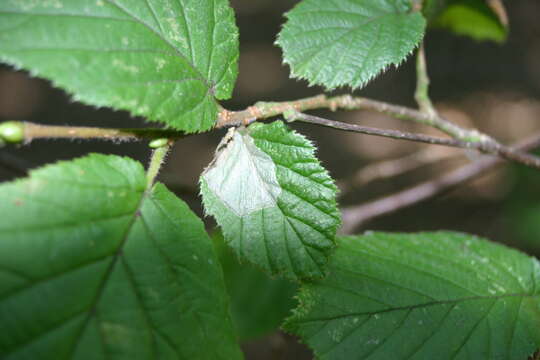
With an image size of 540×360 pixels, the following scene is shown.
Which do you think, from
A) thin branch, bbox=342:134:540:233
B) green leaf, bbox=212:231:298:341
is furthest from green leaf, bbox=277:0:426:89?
green leaf, bbox=212:231:298:341

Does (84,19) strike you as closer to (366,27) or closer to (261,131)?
(261,131)

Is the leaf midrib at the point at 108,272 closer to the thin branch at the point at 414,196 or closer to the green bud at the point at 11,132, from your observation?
the green bud at the point at 11,132

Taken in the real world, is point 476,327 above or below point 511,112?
below

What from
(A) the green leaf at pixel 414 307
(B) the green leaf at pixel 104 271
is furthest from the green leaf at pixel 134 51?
(A) the green leaf at pixel 414 307

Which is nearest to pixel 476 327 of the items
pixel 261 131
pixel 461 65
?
pixel 261 131

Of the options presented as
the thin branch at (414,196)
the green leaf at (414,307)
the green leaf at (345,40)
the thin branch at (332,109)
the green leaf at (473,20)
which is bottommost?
the green leaf at (414,307)

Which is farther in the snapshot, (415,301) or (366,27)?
(366,27)

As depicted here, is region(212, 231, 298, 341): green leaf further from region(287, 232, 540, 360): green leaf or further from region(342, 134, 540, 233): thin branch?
region(287, 232, 540, 360): green leaf
